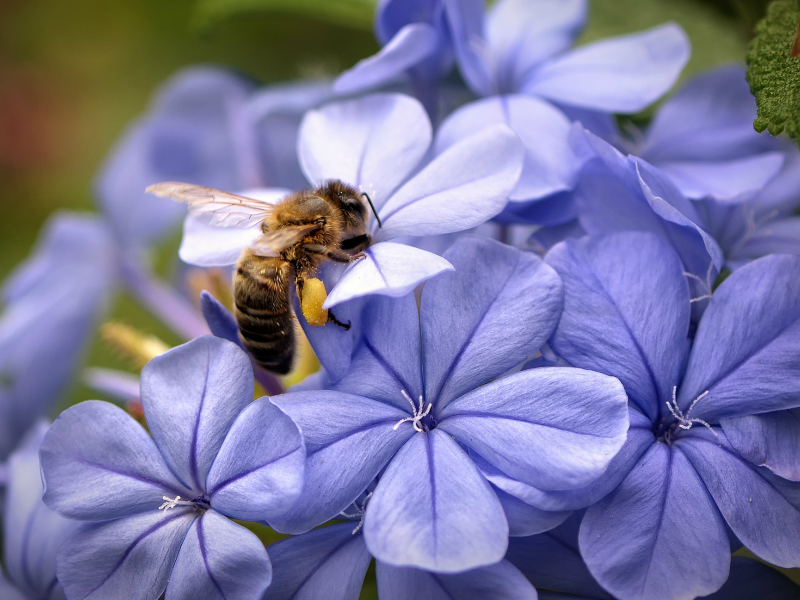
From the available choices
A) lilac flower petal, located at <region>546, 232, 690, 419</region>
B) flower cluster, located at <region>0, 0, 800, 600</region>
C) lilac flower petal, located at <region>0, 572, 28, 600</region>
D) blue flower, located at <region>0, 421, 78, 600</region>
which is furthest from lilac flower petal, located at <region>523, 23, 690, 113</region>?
lilac flower petal, located at <region>0, 572, 28, 600</region>

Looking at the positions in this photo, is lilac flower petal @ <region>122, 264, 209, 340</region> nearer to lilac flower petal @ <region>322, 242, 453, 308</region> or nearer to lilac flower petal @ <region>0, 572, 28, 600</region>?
lilac flower petal @ <region>0, 572, 28, 600</region>

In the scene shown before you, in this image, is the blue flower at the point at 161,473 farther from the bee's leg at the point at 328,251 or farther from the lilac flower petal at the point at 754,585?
the lilac flower petal at the point at 754,585

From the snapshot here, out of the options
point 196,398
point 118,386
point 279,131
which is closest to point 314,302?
point 196,398

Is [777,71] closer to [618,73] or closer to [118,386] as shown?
[618,73]

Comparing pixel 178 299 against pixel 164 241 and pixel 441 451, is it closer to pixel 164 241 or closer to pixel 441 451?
pixel 164 241

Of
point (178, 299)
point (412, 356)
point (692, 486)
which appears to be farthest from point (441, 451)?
point (178, 299)

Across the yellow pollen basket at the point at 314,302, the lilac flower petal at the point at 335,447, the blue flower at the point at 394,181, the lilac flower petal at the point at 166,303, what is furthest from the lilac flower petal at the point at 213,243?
the lilac flower petal at the point at 166,303
